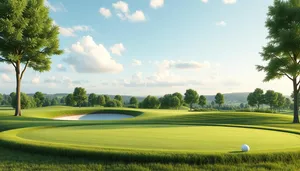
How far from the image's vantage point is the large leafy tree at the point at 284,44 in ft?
68.6

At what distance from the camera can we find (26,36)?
24141 millimetres

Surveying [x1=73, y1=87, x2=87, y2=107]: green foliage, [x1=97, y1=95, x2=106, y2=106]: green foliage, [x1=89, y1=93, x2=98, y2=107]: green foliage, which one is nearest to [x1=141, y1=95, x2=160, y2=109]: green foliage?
[x1=97, y1=95, x2=106, y2=106]: green foliage

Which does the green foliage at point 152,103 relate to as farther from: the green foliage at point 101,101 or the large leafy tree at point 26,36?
the large leafy tree at point 26,36

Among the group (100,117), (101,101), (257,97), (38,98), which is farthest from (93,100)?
(100,117)

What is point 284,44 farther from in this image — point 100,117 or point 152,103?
point 152,103

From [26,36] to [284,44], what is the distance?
2350 cm

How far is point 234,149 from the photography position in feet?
23.1

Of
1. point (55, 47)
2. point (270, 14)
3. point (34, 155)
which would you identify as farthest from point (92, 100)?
point (34, 155)

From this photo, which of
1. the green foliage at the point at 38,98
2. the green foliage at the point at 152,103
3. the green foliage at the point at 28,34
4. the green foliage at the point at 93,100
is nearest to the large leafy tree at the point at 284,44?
the green foliage at the point at 28,34

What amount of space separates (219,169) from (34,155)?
513cm

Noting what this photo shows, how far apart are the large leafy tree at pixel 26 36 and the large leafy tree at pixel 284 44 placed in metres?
20.7

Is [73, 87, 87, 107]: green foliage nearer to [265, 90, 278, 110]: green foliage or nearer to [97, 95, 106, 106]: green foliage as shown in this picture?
[97, 95, 106, 106]: green foliage

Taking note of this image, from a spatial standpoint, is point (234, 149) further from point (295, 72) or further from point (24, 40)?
point (24, 40)

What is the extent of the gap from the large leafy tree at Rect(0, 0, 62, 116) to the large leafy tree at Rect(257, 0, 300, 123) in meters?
20.7
